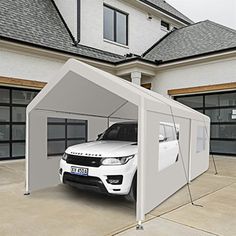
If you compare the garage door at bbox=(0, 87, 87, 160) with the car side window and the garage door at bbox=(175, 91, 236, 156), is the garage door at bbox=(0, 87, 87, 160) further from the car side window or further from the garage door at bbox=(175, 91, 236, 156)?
the garage door at bbox=(175, 91, 236, 156)

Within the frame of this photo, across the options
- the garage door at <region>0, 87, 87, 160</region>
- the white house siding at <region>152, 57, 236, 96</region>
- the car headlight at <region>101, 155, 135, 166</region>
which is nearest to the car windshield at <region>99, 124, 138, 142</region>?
the car headlight at <region>101, 155, 135, 166</region>

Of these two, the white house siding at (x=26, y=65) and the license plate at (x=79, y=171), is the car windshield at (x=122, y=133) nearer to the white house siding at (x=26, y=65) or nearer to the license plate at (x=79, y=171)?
the license plate at (x=79, y=171)

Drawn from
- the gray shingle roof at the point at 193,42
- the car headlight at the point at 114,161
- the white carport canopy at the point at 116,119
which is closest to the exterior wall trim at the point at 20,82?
the white carport canopy at the point at 116,119

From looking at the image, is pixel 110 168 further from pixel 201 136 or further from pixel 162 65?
pixel 162 65

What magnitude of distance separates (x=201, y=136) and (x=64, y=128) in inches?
225

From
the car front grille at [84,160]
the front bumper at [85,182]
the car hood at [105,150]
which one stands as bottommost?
the front bumper at [85,182]

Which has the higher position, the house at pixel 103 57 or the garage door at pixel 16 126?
the house at pixel 103 57

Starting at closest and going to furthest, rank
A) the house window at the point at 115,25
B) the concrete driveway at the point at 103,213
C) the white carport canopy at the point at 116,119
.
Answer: the concrete driveway at the point at 103,213
the white carport canopy at the point at 116,119
the house window at the point at 115,25

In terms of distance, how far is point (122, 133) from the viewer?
6.36m

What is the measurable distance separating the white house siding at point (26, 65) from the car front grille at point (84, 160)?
5.43m

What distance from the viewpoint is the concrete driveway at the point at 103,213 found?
3.71 metres

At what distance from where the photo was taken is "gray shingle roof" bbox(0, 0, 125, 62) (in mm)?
9822

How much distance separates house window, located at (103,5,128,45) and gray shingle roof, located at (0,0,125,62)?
120 cm

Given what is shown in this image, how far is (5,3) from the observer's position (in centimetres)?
1099
